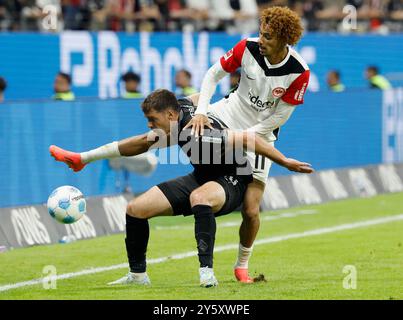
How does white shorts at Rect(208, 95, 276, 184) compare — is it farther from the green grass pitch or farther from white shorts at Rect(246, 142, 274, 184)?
the green grass pitch

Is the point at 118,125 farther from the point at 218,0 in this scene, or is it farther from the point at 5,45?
the point at 218,0

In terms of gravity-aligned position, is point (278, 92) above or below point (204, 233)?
above

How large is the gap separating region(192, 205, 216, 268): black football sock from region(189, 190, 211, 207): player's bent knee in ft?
0.12

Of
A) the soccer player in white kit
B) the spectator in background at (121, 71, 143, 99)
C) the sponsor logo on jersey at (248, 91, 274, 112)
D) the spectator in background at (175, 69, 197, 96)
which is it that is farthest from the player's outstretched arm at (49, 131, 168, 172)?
the spectator in background at (175, 69, 197, 96)

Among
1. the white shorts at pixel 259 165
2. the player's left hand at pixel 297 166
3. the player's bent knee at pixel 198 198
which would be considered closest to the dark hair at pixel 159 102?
the player's bent knee at pixel 198 198

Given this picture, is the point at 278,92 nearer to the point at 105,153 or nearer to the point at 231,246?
the point at 105,153

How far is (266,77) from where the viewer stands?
10375 millimetres

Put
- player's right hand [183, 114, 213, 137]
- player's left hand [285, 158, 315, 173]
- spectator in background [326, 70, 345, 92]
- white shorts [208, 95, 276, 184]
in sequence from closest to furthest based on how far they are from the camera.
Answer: player's left hand [285, 158, 315, 173]
player's right hand [183, 114, 213, 137]
white shorts [208, 95, 276, 184]
spectator in background [326, 70, 345, 92]

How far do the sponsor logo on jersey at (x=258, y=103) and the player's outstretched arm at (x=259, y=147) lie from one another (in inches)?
34.1

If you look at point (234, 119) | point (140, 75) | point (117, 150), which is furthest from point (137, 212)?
point (140, 75)

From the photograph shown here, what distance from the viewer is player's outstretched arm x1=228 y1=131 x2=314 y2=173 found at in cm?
934

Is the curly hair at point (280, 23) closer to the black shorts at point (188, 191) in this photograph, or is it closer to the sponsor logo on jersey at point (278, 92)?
the sponsor logo on jersey at point (278, 92)

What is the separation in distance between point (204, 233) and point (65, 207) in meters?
1.48

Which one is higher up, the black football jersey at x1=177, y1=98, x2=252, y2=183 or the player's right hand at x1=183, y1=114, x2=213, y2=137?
the player's right hand at x1=183, y1=114, x2=213, y2=137
